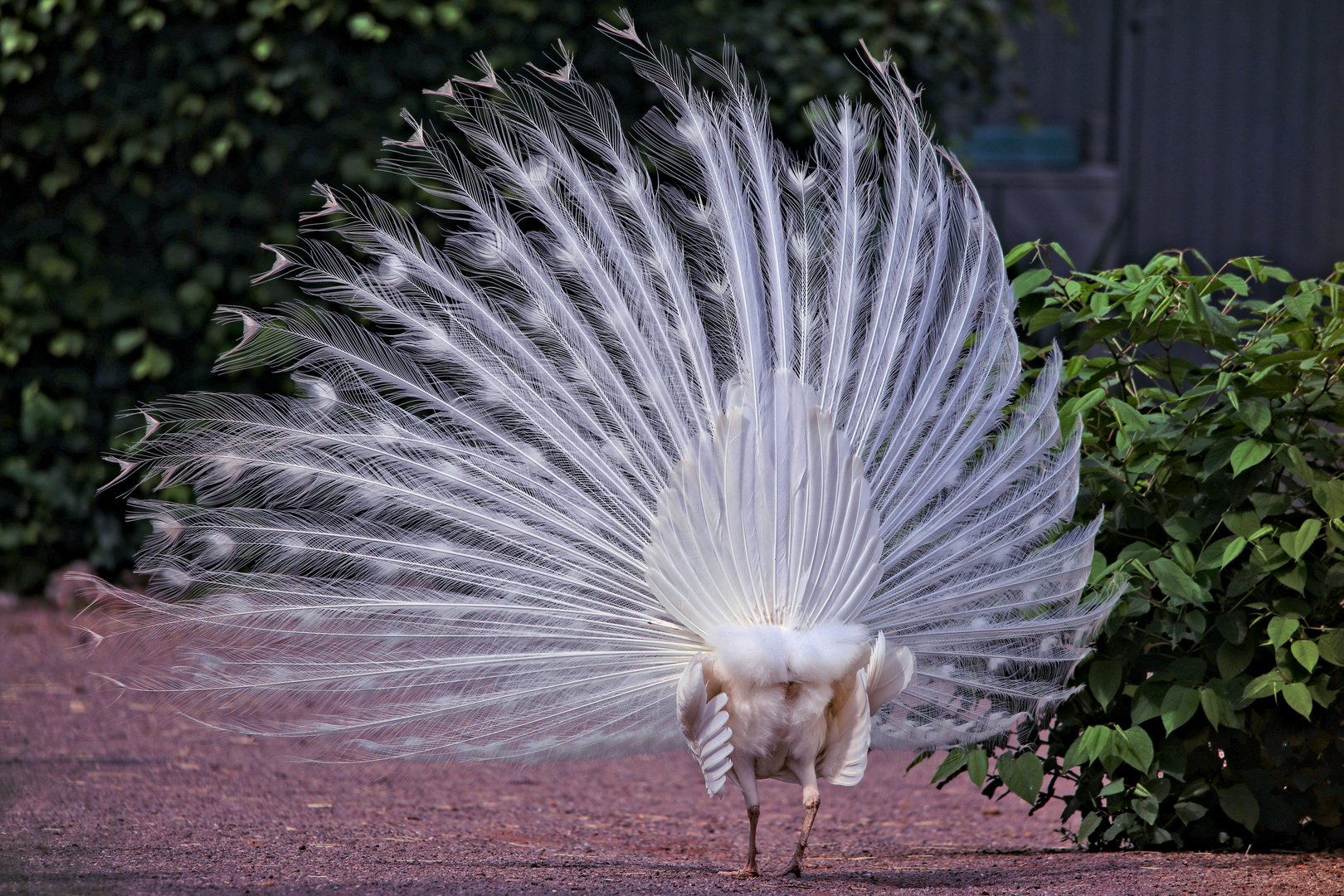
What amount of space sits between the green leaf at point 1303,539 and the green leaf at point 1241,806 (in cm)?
60

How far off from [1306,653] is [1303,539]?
265 mm

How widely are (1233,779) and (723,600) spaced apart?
4.56 feet

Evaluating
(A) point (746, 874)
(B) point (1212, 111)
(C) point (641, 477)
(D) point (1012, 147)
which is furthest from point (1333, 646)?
(B) point (1212, 111)

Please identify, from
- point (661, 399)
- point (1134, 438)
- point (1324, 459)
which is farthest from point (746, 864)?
point (1324, 459)

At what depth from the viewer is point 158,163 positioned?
667 centimetres

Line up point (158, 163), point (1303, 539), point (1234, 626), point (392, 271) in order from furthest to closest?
1. point (158, 163)
2. point (392, 271)
3. point (1234, 626)
4. point (1303, 539)

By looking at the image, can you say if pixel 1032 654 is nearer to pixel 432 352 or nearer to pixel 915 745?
pixel 915 745

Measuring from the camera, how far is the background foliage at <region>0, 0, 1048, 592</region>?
659cm

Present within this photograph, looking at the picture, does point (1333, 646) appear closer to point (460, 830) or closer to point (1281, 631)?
point (1281, 631)

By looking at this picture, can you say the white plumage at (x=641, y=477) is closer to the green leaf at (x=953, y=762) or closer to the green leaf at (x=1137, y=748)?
the green leaf at (x=953, y=762)

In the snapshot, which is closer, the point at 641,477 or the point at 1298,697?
the point at 1298,697

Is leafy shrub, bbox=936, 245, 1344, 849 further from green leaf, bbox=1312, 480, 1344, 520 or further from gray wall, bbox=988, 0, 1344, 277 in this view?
gray wall, bbox=988, 0, 1344, 277

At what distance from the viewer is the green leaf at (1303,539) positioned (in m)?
3.06

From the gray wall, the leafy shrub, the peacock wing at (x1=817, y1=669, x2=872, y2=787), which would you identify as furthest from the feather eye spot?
the gray wall
